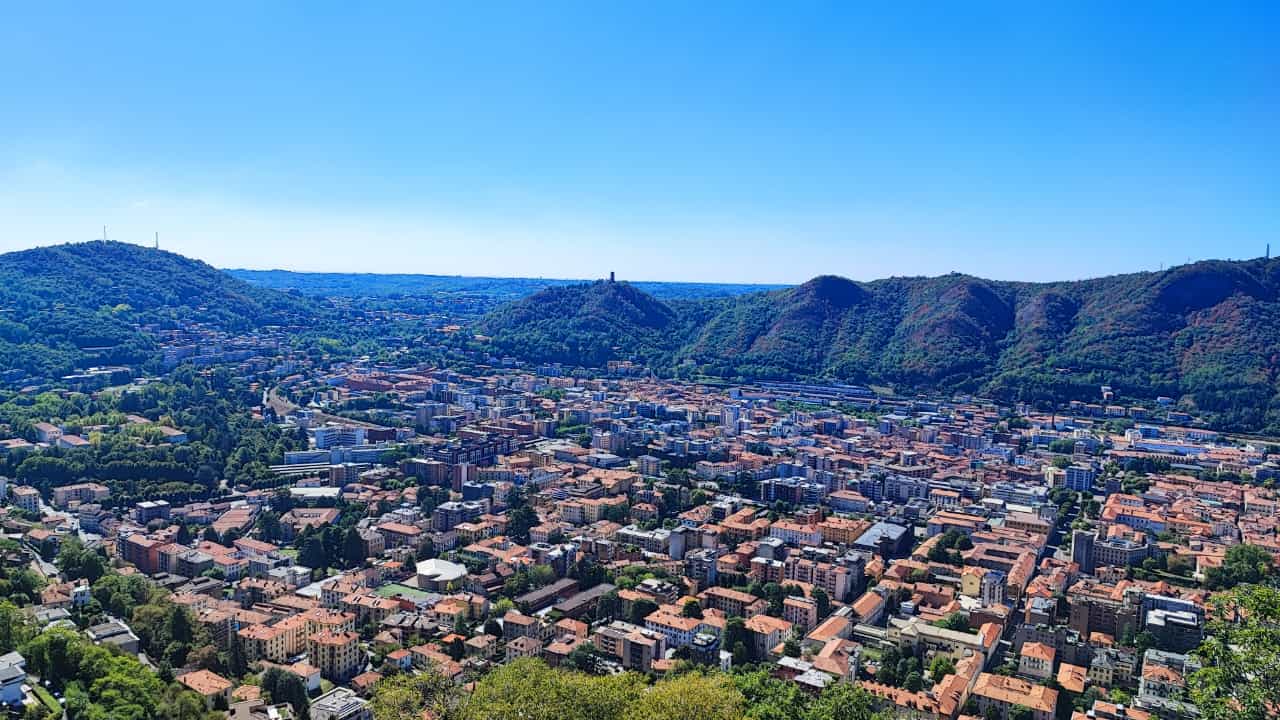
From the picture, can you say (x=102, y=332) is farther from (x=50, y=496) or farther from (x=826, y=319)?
(x=826, y=319)

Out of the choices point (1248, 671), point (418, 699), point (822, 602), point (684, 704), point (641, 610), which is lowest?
point (641, 610)

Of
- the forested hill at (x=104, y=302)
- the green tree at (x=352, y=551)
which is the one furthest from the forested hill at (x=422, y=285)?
the green tree at (x=352, y=551)

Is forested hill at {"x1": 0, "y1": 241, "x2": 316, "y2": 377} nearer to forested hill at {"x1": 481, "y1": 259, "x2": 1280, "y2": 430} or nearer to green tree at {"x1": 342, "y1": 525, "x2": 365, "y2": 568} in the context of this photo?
forested hill at {"x1": 481, "y1": 259, "x2": 1280, "y2": 430}

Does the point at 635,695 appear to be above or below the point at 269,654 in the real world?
above

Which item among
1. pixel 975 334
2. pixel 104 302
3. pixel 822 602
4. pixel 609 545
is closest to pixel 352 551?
pixel 609 545

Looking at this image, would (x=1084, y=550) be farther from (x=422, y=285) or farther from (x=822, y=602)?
(x=422, y=285)

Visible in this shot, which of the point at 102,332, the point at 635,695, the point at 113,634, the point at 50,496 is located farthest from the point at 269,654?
the point at 102,332
